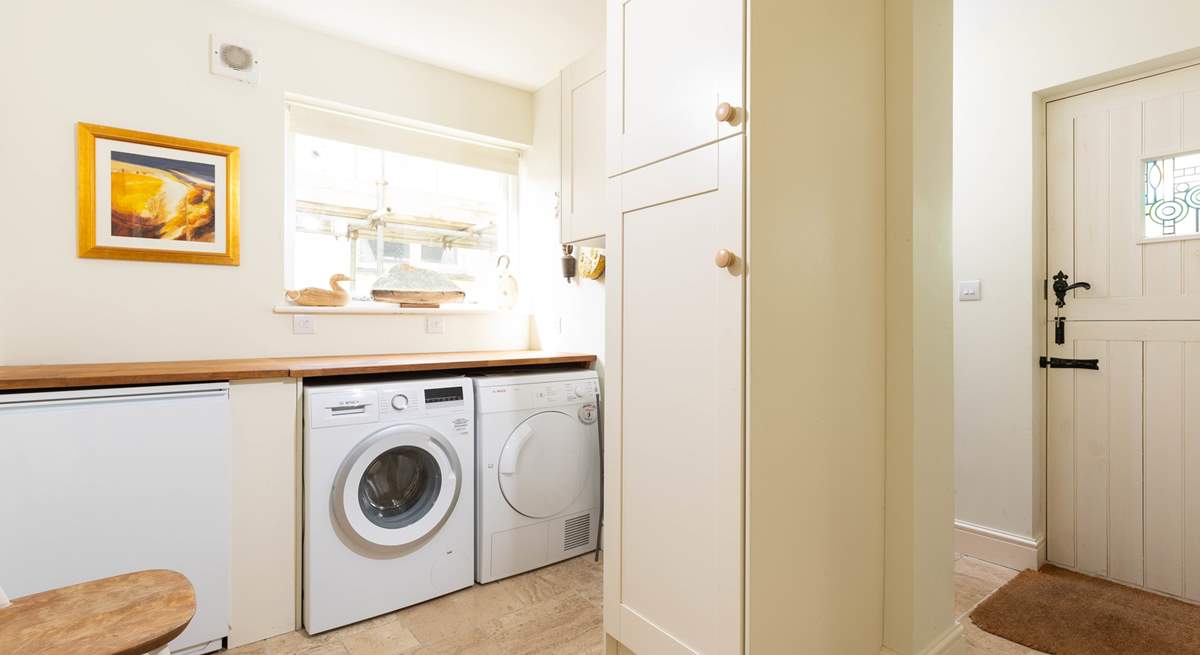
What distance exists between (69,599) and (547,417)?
1.72 meters

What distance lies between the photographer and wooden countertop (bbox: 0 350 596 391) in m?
1.62

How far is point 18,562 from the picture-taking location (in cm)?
155

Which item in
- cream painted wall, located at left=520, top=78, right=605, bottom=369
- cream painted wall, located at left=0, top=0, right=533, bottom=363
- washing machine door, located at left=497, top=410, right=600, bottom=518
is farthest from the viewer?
cream painted wall, located at left=520, top=78, right=605, bottom=369

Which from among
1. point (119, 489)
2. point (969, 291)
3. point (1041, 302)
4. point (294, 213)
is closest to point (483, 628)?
point (119, 489)

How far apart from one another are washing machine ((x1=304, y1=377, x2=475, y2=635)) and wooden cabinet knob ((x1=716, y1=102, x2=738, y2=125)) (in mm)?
1602

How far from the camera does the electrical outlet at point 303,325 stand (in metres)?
2.64

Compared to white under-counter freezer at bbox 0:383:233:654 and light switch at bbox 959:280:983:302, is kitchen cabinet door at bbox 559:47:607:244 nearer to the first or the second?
white under-counter freezer at bbox 0:383:233:654

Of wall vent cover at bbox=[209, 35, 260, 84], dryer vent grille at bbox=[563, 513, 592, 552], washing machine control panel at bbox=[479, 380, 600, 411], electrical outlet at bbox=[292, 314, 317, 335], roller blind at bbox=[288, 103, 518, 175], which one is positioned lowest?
dryer vent grille at bbox=[563, 513, 592, 552]

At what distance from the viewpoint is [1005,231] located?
2.44m

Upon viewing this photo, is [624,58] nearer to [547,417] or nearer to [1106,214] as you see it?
[547,417]

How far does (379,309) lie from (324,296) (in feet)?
0.90

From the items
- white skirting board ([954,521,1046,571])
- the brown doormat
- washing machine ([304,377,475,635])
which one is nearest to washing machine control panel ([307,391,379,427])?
washing machine ([304,377,475,635])

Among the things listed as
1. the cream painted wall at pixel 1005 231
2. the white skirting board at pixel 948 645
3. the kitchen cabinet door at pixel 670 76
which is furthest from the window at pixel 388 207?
the white skirting board at pixel 948 645

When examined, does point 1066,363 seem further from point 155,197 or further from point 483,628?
point 155,197
